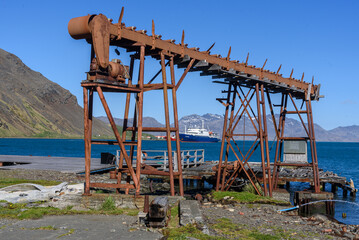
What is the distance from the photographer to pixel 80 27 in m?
14.3

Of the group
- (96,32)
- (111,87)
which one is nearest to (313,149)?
(111,87)

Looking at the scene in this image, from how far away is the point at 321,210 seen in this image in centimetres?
2262

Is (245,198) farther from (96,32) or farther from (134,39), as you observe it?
(96,32)

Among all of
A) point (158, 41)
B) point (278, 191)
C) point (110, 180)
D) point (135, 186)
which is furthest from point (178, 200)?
point (110, 180)

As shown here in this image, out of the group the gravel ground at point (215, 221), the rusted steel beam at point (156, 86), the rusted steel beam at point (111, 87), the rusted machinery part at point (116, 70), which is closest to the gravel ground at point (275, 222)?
the gravel ground at point (215, 221)

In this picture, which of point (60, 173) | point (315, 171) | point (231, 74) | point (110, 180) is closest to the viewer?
point (231, 74)

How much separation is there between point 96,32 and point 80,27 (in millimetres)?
794

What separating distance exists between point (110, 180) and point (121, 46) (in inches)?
592

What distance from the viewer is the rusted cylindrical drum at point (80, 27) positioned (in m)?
14.2

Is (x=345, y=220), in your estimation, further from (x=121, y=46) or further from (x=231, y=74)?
(x=121, y=46)

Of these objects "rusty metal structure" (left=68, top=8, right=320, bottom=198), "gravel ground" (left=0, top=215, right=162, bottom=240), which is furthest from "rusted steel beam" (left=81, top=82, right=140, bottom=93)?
"gravel ground" (left=0, top=215, right=162, bottom=240)

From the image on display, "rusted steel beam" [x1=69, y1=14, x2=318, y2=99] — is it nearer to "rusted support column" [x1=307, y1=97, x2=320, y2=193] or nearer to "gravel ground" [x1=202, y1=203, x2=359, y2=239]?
"rusted support column" [x1=307, y1=97, x2=320, y2=193]

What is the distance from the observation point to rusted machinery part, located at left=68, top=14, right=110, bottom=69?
13914 mm

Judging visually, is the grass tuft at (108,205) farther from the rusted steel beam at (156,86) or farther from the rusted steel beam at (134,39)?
the rusted steel beam at (134,39)
